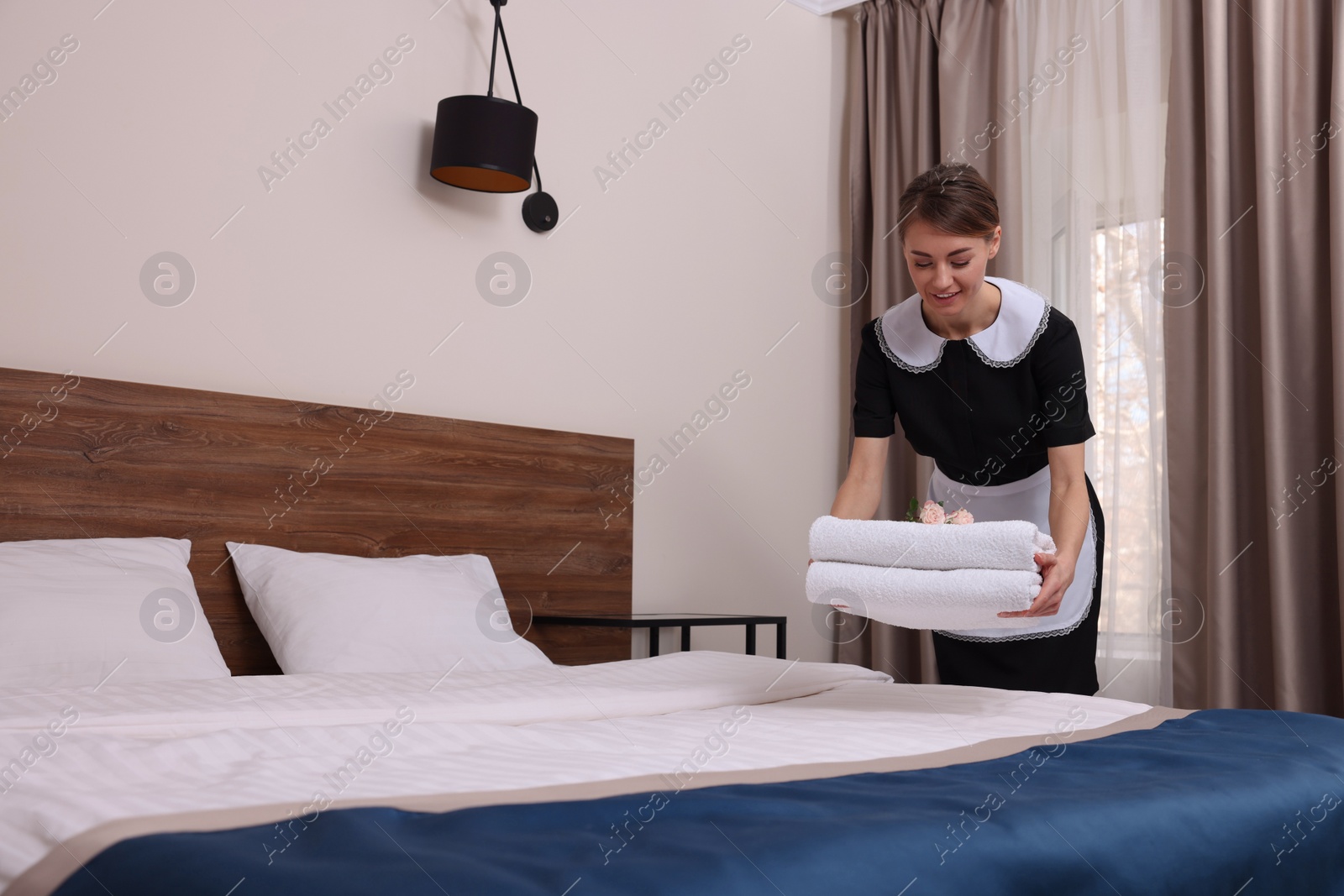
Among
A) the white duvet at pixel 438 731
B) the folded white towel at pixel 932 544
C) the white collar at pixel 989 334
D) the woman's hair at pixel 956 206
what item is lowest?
the white duvet at pixel 438 731

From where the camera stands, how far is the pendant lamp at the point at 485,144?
9.14 ft

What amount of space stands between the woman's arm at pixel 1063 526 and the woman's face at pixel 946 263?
33 cm

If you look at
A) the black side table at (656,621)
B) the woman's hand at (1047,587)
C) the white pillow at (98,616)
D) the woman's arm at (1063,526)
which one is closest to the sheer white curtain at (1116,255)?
the black side table at (656,621)

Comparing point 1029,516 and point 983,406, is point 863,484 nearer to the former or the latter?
point 983,406

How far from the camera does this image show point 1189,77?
10.9ft

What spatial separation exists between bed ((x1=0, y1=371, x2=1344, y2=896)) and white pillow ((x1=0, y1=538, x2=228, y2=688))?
75mm

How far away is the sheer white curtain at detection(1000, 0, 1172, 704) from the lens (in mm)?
3344

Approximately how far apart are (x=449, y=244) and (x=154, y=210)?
765mm

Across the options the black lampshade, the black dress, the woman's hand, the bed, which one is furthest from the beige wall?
the woman's hand

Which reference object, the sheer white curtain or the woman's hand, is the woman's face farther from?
the sheer white curtain

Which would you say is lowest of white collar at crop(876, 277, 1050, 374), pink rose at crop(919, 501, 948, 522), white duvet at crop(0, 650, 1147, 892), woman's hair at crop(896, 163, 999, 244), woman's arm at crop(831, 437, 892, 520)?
white duvet at crop(0, 650, 1147, 892)

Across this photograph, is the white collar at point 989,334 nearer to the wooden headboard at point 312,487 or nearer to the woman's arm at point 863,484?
the woman's arm at point 863,484

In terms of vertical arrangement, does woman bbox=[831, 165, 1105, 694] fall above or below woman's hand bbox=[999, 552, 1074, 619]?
above

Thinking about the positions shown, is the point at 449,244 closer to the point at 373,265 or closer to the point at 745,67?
the point at 373,265
